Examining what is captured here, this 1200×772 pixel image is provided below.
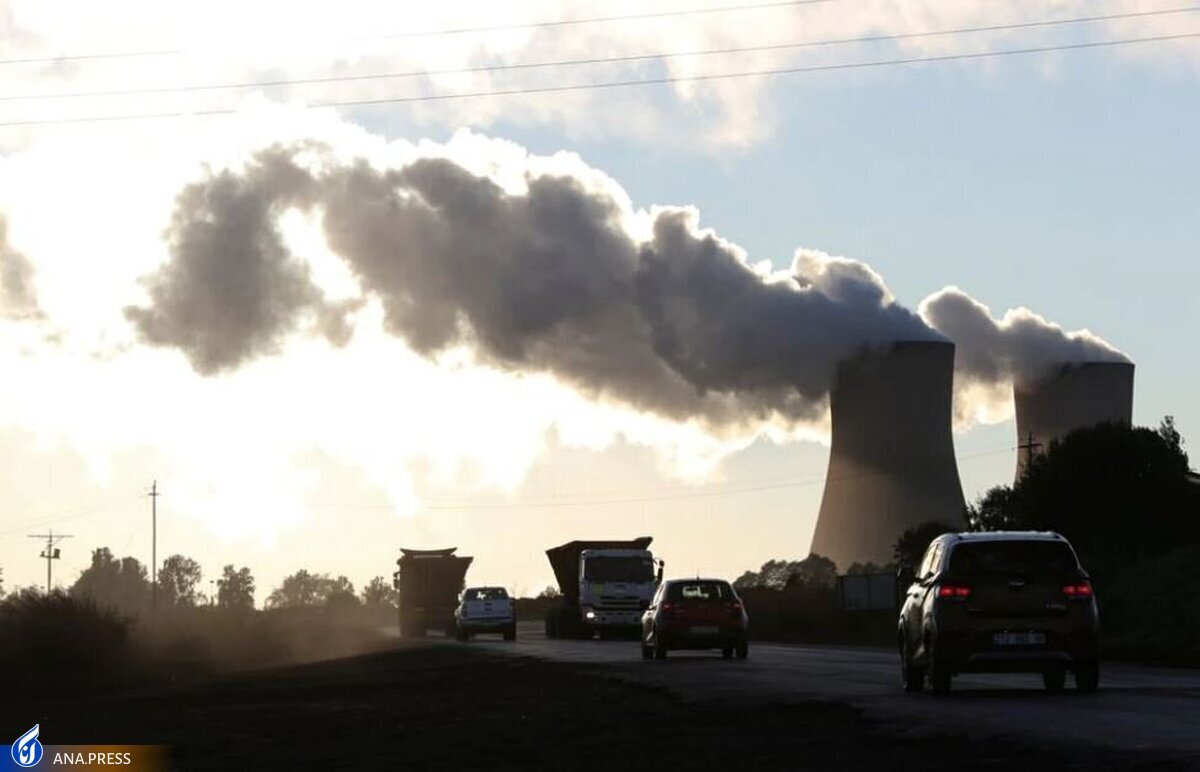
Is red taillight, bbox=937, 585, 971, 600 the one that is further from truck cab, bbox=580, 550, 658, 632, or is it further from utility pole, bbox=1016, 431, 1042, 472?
utility pole, bbox=1016, 431, 1042, 472

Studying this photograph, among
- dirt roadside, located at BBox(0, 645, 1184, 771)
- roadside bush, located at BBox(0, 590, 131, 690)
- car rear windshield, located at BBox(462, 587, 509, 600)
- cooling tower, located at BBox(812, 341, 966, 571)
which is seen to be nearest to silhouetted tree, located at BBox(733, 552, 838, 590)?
cooling tower, located at BBox(812, 341, 966, 571)

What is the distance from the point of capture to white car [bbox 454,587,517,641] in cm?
6425

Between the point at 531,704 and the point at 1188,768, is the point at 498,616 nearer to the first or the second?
the point at 531,704

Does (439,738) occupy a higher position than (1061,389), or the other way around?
(1061,389)

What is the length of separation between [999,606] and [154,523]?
11705cm

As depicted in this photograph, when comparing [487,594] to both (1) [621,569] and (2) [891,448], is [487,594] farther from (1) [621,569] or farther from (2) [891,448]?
(2) [891,448]

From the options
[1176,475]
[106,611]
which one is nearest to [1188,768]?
[106,611]

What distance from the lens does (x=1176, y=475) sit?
89062 mm

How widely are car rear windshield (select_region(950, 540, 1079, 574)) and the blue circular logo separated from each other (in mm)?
9919

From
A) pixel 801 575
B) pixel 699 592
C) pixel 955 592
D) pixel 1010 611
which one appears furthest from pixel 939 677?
pixel 801 575

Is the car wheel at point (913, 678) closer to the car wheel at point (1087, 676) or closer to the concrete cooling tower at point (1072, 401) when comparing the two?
the car wheel at point (1087, 676)

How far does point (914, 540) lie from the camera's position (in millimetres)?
87375

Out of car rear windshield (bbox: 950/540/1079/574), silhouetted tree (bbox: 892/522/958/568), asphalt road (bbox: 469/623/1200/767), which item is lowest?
asphalt road (bbox: 469/623/1200/767)

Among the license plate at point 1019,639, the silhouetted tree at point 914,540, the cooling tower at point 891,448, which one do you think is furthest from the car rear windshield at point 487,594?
the license plate at point 1019,639
